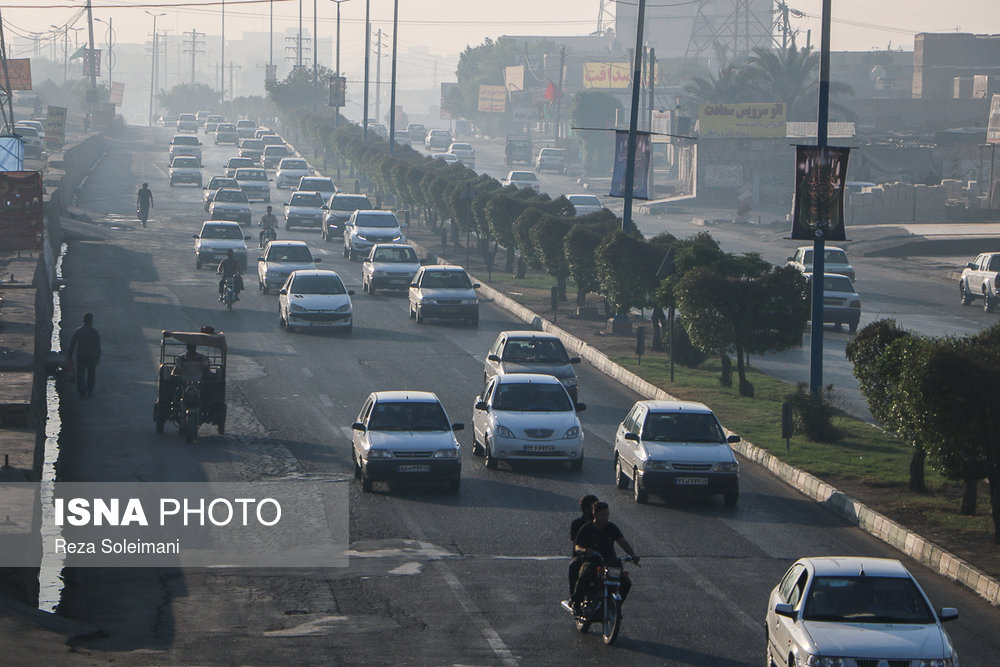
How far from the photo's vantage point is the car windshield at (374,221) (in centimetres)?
5322

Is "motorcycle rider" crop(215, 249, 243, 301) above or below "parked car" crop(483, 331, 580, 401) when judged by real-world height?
above

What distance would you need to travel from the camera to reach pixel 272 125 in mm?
161000

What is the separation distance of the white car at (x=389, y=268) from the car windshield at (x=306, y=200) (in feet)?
59.1

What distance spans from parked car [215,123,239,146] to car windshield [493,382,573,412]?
102296 mm

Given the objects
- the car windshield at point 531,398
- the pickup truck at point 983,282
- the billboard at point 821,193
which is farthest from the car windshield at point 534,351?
the pickup truck at point 983,282

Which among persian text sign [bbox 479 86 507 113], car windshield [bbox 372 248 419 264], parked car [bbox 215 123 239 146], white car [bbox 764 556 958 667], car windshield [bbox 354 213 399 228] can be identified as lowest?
white car [bbox 764 556 958 667]

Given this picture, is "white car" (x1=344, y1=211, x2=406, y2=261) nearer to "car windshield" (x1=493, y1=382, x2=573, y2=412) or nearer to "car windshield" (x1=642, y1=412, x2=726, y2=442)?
"car windshield" (x1=493, y1=382, x2=573, y2=412)

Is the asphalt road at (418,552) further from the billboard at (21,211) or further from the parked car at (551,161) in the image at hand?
the parked car at (551,161)

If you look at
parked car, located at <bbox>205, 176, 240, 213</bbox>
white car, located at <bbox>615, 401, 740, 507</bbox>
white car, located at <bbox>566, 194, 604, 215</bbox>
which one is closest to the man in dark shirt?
white car, located at <bbox>615, 401, 740, 507</bbox>

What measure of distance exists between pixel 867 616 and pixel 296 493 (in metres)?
9.96

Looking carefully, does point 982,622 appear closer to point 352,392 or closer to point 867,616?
point 867,616

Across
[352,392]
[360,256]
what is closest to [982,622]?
[352,392]

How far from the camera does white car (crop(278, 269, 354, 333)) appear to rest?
1394 inches

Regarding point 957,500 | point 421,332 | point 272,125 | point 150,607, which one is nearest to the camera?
point 150,607
